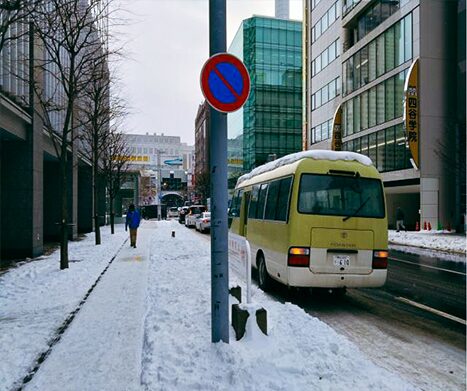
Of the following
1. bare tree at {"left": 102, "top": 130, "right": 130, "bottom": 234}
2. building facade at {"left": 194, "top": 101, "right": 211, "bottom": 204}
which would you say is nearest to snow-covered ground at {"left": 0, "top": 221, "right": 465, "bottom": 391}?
bare tree at {"left": 102, "top": 130, "right": 130, "bottom": 234}

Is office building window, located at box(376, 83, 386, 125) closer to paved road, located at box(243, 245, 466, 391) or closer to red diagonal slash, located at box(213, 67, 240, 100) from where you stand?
paved road, located at box(243, 245, 466, 391)

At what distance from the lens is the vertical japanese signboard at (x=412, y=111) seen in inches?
1116

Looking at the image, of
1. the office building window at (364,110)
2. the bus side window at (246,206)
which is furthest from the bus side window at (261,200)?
the office building window at (364,110)

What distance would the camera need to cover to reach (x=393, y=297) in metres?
8.16

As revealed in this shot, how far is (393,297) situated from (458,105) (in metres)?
26.4

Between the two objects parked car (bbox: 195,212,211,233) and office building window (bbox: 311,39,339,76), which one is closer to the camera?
parked car (bbox: 195,212,211,233)

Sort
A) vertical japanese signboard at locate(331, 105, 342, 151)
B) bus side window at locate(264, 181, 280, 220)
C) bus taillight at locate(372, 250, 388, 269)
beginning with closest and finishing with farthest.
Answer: bus taillight at locate(372, 250, 388, 269), bus side window at locate(264, 181, 280, 220), vertical japanese signboard at locate(331, 105, 342, 151)

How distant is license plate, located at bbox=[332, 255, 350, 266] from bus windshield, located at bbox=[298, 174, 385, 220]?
0.71 metres

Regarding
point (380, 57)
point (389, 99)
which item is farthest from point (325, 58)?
point (389, 99)

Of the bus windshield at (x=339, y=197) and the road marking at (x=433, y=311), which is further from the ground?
the bus windshield at (x=339, y=197)

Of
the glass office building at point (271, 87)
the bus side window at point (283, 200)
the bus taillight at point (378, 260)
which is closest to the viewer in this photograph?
the bus taillight at point (378, 260)

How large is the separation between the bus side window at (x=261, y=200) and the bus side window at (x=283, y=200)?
1.12 m

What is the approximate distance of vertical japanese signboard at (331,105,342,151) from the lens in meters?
40.4

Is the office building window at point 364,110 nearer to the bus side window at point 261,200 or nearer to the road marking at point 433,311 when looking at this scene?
the bus side window at point 261,200
